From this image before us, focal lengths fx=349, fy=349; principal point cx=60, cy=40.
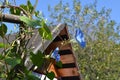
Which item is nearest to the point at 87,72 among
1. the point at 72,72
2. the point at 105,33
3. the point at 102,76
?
the point at 102,76

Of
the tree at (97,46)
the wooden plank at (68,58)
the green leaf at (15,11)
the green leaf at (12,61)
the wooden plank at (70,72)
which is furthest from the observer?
the tree at (97,46)

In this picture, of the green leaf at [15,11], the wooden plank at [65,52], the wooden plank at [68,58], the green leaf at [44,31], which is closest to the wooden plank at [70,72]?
the wooden plank at [68,58]

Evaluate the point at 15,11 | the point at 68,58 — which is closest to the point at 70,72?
the point at 68,58

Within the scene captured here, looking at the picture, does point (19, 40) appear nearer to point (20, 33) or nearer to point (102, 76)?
point (20, 33)

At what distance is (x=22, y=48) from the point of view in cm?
142

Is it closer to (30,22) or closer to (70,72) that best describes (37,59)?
(30,22)

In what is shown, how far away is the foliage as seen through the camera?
134cm

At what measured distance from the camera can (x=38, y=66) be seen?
142 centimetres

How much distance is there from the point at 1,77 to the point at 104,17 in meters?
30.5

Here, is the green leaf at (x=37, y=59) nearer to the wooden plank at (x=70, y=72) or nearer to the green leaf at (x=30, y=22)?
the green leaf at (x=30, y=22)

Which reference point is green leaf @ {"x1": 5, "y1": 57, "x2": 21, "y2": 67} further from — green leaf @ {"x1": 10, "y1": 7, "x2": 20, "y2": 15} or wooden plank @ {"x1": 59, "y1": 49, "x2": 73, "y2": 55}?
wooden plank @ {"x1": 59, "y1": 49, "x2": 73, "y2": 55}

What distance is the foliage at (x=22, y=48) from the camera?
134cm

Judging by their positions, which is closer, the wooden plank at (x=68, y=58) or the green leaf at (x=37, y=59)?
the green leaf at (x=37, y=59)

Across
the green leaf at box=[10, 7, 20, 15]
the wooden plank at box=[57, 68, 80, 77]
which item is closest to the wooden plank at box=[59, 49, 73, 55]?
the wooden plank at box=[57, 68, 80, 77]
